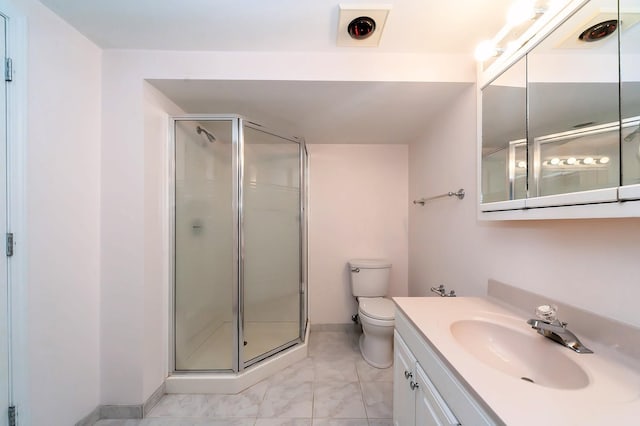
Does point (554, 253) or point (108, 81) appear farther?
point (108, 81)

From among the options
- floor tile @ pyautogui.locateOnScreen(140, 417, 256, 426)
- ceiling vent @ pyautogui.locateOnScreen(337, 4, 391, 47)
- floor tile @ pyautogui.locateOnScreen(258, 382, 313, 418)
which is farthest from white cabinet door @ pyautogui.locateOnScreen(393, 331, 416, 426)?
ceiling vent @ pyautogui.locateOnScreen(337, 4, 391, 47)

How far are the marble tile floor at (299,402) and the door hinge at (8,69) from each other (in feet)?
5.95

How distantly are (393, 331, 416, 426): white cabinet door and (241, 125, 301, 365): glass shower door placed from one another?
1.03 m

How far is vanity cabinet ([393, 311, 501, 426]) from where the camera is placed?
0.61 metres

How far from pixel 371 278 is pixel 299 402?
114 centimetres

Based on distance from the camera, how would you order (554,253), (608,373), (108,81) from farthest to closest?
(108,81)
(554,253)
(608,373)

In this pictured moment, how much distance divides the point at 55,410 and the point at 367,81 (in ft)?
7.75

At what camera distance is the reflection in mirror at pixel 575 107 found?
70 cm

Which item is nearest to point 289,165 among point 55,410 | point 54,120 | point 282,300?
point 282,300

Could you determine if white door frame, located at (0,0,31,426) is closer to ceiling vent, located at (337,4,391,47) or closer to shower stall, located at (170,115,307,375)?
shower stall, located at (170,115,307,375)

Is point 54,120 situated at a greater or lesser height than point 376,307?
greater

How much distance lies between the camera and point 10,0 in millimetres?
957

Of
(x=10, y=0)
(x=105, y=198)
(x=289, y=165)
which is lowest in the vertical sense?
(x=105, y=198)

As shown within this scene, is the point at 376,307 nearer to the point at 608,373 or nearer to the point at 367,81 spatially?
the point at 608,373
